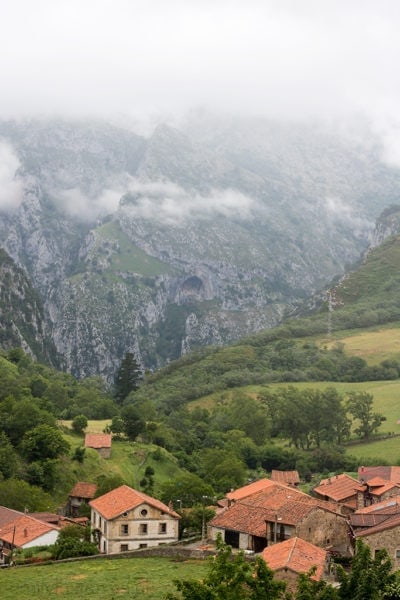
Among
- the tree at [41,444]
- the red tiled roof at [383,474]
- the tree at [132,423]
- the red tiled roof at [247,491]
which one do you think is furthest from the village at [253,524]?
the tree at [132,423]

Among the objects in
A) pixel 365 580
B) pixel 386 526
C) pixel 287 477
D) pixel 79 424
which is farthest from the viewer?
pixel 79 424

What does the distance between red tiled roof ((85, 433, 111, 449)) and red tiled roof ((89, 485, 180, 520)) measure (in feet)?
99.0

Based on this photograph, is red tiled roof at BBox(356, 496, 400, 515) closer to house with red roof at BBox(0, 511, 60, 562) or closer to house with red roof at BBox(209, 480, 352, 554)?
house with red roof at BBox(209, 480, 352, 554)

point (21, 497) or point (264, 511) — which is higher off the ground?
point (21, 497)

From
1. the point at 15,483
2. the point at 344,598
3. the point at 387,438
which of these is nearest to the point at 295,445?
the point at 387,438

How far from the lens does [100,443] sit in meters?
107

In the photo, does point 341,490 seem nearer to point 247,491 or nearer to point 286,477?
point 247,491

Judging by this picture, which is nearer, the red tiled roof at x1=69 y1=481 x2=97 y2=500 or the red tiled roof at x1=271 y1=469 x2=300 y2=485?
the red tiled roof at x1=69 y1=481 x2=97 y2=500

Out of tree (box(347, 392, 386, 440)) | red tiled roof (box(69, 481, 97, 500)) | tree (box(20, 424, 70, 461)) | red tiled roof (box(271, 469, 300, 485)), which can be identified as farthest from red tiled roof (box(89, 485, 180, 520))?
tree (box(347, 392, 386, 440))

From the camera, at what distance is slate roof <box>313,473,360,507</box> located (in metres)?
81.6

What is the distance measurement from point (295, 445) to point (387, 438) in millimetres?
14843

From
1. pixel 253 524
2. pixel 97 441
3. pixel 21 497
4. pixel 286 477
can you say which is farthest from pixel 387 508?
pixel 97 441

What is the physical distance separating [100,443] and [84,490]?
17202mm

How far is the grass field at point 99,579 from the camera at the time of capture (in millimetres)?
53188
